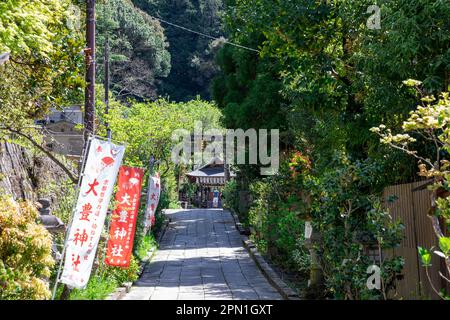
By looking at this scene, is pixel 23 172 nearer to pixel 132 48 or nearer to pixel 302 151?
pixel 302 151

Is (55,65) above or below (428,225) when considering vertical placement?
above

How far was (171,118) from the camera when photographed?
2791 centimetres

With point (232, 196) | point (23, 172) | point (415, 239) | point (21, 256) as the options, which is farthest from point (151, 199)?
point (232, 196)

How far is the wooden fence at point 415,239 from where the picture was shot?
840cm

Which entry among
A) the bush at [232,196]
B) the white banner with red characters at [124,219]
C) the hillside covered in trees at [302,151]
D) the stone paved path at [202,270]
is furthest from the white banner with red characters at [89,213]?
the bush at [232,196]

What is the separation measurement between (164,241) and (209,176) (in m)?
25.8

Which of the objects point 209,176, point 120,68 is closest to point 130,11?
point 120,68

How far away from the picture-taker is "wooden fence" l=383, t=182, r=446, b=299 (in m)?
8.40

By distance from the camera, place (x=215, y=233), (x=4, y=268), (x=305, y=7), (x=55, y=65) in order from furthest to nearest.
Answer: (x=215, y=233) → (x=305, y=7) → (x=55, y=65) → (x=4, y=268)

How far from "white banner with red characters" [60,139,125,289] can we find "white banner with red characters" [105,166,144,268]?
13.5 feet

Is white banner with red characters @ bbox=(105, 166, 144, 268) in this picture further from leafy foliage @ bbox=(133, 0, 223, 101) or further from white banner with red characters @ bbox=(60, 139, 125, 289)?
leafy foliage @ bbox=(133, 0, 223, 101)

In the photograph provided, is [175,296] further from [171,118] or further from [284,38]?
[171,118]

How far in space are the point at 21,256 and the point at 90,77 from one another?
4.40 meters

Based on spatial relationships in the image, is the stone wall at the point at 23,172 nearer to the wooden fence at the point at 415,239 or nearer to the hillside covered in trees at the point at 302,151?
the hillside covered in trees at the point at 302,151
